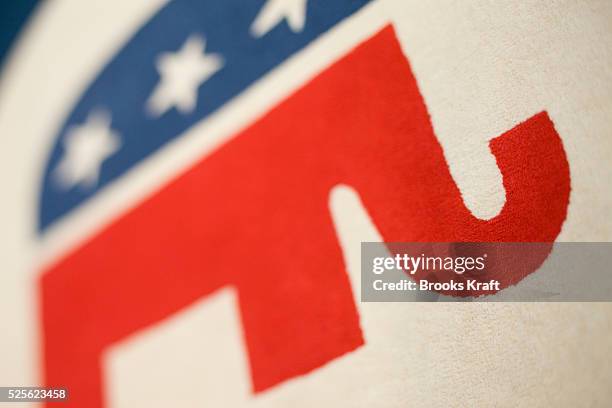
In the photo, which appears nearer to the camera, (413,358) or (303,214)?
(413,358)

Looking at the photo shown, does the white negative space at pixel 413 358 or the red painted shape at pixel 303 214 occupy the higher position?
the red painted shape at pixel 303 214

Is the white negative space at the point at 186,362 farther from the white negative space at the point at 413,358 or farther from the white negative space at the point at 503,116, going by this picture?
the white negative space at the point at 503,116

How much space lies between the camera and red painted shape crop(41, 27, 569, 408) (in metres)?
0.70

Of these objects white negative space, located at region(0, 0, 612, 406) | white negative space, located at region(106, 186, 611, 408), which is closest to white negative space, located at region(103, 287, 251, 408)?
white negative space, located at region(106, 186, 611, 408)

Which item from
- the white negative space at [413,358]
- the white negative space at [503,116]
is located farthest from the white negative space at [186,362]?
the white negative space at [503,116]

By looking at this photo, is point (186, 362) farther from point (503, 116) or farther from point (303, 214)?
point (503, 116)

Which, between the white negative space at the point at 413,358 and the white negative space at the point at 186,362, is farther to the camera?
the white negative space at the point at 186,362

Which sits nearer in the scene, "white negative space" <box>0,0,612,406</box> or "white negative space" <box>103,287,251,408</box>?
"white negative space" <box>0,0,612,406</box>

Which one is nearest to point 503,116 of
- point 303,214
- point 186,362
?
point 303,214

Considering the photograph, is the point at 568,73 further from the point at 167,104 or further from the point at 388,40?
the point at 167,104

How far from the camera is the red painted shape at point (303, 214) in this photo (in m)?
0.70

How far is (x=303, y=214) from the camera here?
0.85 meters

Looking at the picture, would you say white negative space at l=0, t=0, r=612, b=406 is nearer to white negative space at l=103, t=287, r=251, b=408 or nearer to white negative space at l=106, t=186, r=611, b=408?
white negative space at l=106, t=186, r=611, b=408

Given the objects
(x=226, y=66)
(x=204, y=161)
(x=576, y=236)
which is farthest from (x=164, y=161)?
(x=576, y=236)
